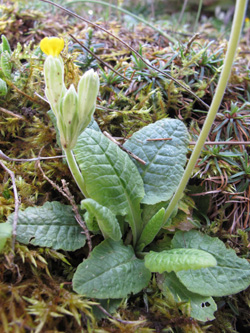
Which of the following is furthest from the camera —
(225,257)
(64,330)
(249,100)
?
(249,100)

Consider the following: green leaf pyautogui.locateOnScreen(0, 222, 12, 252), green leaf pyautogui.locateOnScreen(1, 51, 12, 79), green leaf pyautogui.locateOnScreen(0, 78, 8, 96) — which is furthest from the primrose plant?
green leaf pyautogui.locateOnScreen(1, 51, 12, 79)

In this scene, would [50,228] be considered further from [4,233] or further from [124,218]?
[124,218]

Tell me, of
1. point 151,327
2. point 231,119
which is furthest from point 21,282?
point 231,119

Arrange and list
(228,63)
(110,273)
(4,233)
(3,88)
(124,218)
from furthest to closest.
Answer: (3,88) → (124,218) → (110,273) → (4,233) → (228,63)

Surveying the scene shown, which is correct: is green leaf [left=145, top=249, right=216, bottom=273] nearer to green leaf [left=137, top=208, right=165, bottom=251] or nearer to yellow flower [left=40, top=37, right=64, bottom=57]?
green leaf [left=137, top=208, right=165, bottom=251]

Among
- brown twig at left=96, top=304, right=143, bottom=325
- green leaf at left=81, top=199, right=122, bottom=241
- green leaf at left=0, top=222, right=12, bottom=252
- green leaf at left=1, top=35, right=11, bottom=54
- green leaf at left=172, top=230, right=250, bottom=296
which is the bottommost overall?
brown twig at left=96, top=304, right=143, bottom=325

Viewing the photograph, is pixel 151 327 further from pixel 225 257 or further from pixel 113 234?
pixel 225 257

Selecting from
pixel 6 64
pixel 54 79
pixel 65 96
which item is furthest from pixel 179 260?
pixel 6 64
